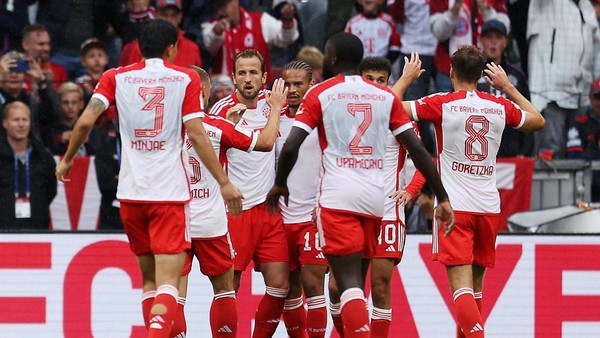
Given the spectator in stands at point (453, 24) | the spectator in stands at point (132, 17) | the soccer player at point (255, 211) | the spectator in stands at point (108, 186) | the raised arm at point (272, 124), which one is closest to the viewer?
the raised arm at point (272, 124)

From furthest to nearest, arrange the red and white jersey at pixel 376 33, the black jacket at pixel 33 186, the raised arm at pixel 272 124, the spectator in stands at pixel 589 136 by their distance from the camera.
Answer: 1. the red and white jersey at pixel 376 33
2. the spectator in stands at pixel 589 136
3. the black jacket at pixel 33 186
4. the raised arm at pixel 272 124

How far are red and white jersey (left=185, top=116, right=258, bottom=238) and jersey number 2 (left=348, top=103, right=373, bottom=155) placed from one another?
3.25ft

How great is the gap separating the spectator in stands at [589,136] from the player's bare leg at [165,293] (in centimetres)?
581

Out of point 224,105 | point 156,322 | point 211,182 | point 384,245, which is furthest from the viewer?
point 224,105

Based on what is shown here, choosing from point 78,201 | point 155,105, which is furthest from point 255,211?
point 78,201

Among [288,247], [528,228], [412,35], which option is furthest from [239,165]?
[412,35]

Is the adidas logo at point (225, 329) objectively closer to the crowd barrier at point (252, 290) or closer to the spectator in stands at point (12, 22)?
the crowd barrier at point (252, 290)

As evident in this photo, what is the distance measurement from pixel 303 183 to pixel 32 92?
3770mm

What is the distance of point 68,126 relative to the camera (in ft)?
41.4

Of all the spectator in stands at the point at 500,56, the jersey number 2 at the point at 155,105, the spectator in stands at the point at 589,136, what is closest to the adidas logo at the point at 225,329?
the jersey number 2 at the point at 155,105

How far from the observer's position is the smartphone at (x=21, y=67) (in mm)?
12633

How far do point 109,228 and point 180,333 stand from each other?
3037 millimetres

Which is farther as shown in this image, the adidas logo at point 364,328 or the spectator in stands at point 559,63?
the spectator in stands at point 559,63

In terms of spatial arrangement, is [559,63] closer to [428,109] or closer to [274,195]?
[428,109]
